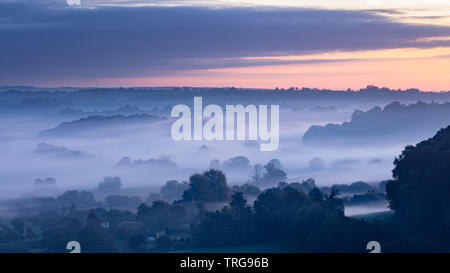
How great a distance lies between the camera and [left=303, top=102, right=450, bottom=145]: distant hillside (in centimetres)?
1009

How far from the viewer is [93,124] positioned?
1039cm

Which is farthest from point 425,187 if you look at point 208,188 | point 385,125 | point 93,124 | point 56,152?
point 56,152

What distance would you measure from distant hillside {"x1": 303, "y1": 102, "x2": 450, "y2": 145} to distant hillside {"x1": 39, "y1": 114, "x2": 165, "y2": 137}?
2579mm

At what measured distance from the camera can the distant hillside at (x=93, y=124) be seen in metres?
9.82

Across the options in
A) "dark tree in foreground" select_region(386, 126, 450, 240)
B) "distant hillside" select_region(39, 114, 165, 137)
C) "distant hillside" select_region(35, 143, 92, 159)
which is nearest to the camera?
"dark tree in foreground" select_region(386, 126, 450, 240)

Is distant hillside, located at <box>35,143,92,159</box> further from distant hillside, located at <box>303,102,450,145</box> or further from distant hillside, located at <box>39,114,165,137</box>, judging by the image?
distant hillside, located at <box>303,102,450,145</box>

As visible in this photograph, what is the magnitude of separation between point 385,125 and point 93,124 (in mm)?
4508

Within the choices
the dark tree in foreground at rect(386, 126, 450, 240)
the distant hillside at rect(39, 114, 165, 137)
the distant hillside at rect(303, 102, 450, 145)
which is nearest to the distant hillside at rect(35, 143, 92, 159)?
the distant hillside at rect(39, 114, 165, 137)

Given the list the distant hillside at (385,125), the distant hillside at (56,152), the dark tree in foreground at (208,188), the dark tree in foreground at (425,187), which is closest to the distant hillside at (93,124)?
the distant hillside at (56,152)

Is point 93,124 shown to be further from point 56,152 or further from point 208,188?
point 208,188

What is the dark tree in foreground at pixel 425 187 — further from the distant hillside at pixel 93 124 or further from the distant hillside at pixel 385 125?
the distant hillside at pixel 93 124

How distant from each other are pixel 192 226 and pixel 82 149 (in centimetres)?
193

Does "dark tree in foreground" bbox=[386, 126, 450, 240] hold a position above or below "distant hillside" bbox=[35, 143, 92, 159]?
below
